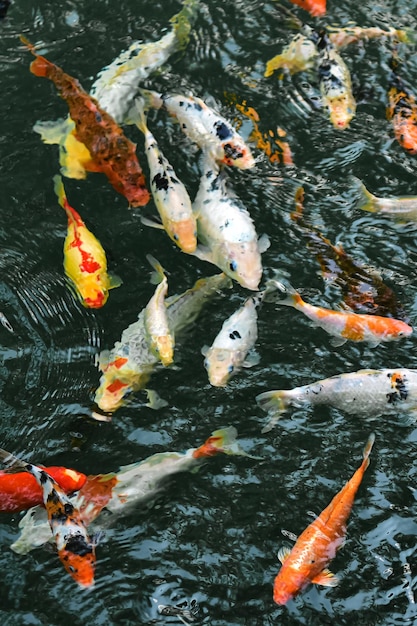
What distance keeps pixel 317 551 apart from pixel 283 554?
19cm

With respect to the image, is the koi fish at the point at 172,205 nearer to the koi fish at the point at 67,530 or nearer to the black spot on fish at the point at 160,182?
the black spot on fish at the point at 160,182

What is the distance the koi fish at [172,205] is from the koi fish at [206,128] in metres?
0.46

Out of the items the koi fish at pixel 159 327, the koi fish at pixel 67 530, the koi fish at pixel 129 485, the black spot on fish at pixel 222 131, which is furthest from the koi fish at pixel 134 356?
the black spot on fish at pixel 222 131

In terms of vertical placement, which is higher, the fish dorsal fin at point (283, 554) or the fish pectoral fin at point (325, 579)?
the fish dorsal fin at point (283, 554)

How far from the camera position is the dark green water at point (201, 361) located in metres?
4.63

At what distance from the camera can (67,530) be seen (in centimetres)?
442

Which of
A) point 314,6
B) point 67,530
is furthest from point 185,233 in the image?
point 314,6

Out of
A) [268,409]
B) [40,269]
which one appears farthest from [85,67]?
[268,409]

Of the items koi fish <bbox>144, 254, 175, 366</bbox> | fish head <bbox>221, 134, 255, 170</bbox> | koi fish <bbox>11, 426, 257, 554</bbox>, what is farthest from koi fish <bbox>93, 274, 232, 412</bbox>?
fish head <bbox>221, 134, 255, 170</bbox>

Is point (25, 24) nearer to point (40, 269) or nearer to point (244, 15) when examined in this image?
point (244, 15)

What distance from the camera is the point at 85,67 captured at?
24.7 ft

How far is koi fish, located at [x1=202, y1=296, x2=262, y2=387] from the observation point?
5336 millimetres

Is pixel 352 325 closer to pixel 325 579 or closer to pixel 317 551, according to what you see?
pixel 317 551

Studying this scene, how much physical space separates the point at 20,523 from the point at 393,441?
91.2 inches
